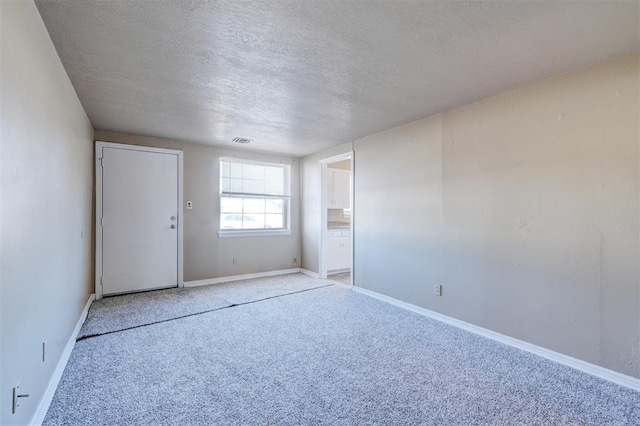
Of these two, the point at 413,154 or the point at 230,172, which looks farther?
the point at 230,172

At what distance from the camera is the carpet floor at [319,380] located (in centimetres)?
179

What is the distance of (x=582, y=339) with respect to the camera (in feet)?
7.68

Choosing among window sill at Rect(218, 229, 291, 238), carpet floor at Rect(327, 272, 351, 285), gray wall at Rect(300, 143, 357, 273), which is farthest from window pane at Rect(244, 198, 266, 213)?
carpet floor at Rect(327, 272, 351, 285)

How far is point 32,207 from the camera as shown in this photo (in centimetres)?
166

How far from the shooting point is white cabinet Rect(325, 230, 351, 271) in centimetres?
559

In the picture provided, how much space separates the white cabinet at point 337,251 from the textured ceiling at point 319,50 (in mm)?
2760

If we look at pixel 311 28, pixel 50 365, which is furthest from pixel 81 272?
pixel 311 28

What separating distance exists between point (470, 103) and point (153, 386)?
140 inches

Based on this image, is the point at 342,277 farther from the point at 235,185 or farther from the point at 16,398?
the point at 16,398

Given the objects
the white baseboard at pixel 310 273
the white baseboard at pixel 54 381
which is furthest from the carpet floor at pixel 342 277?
the white baseboard at pixel 54 381

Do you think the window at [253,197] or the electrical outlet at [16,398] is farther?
the window at [253,197]

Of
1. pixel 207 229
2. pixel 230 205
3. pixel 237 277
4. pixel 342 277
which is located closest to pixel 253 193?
pixel 230 205

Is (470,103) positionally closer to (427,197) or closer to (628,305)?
(427,197)

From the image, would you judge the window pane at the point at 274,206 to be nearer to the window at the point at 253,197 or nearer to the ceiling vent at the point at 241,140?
the window at the point at 253,197
